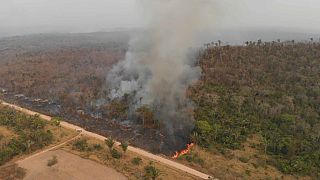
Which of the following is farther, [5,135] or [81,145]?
[5,135]

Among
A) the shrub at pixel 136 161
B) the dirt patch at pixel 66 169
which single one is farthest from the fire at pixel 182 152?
the dirt patch at pixel 66 169

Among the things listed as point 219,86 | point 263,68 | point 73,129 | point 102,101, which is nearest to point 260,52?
point 263,68

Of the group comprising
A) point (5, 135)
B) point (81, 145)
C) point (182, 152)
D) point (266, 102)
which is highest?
point (266, 102)

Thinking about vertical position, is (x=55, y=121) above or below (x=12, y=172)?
above

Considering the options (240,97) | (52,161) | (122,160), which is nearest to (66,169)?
(52,161)

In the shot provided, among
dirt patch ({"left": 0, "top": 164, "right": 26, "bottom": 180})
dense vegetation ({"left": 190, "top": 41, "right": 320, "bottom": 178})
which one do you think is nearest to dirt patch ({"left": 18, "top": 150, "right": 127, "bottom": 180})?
dirt patch ({"left": 0, "top": 164, "right": 26, "bottom": 180})

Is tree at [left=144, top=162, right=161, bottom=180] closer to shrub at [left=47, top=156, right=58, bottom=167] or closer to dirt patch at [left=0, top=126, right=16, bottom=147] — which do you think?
shrub at [left=47, top=156, right=58, bottom=167]

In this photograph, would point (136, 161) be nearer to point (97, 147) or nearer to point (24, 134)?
point (97, 147)
